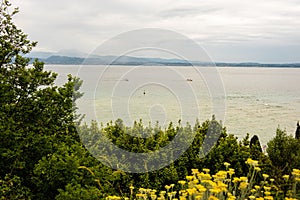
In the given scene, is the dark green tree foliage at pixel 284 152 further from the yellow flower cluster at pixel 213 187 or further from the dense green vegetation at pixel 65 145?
the yellow flower cluster at pixel 213 187

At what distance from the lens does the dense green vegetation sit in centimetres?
430

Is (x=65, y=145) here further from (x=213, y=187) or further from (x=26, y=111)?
(x=213, y=187)

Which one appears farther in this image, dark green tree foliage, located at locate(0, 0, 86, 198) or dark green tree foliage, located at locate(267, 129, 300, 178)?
dark green tree foliage, located at locate(267, 129, 300, 178)

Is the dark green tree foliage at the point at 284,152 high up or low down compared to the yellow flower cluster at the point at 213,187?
down

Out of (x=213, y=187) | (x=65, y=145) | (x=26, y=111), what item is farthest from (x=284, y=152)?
(x=26, y=111)

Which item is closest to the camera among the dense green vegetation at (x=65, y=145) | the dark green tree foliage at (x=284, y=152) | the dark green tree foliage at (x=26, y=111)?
the dense green vegetation at (x=65, y=145)

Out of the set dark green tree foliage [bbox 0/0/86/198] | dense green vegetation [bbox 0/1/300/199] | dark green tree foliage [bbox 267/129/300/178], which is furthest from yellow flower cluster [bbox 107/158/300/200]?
dark green tree foliage [bbox 267/129/300/178]

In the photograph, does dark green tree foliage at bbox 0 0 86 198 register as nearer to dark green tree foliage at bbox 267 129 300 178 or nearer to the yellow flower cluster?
the yellow flower cluster

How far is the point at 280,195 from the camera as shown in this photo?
505cm

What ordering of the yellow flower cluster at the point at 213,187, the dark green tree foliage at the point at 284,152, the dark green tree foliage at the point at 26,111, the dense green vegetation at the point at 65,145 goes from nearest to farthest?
the yellow flower cluster at the point at 213,187, the dense green vegetation at the point at 65,145, the dark green tree foliage at the point at 26,111, the dark green tree foliage at the point at 284,152

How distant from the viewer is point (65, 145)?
4.75 meters

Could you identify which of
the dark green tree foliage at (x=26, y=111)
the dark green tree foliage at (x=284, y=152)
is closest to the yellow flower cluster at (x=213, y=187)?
the dark green tree foliage at (x=26, y=111)

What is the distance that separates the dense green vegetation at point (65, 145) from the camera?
4.30 m

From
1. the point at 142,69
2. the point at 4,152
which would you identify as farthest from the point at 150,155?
the point at 4,152
